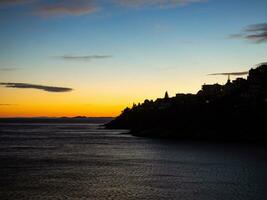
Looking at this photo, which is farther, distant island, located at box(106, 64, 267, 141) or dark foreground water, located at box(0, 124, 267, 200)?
distant island, located at box(106, 64, 267, 141)

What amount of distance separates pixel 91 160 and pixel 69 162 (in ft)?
19.8

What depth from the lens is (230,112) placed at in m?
160

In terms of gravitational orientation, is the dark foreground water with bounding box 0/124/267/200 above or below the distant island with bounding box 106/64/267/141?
below

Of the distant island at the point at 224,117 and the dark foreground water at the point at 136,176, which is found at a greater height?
the distant island at the point at 224,117

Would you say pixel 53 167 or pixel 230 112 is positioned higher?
pixel 230 112

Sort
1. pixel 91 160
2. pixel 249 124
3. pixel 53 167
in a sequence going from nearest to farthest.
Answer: pixel 53 167
pixel 91 160
pixel 249 124

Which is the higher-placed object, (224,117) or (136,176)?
(224,117)

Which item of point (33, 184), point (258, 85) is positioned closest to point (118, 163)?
point (33, 184)

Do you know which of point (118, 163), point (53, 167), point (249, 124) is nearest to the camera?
point (53, 167)

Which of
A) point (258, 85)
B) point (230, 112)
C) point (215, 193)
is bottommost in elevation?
point (215, 193)

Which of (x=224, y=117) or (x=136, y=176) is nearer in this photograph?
(x=136, y=176)

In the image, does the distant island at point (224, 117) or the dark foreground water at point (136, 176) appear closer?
the dark foreground water at point (136, 176)

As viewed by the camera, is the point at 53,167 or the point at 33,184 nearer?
the point at 33,184

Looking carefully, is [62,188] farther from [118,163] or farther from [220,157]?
[220,157]
